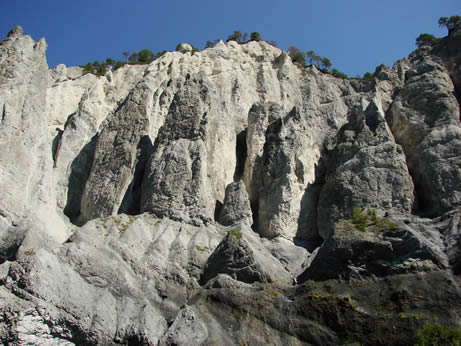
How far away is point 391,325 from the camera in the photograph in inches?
719

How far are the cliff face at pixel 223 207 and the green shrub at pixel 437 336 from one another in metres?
1.04

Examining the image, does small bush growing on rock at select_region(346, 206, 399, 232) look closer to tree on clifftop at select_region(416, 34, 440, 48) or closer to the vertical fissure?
the vertical fissure

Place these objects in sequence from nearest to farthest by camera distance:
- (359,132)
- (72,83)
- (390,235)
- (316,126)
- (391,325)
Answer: (391,325)
(390,235)
(359,132)
(316,126)
(72,83)

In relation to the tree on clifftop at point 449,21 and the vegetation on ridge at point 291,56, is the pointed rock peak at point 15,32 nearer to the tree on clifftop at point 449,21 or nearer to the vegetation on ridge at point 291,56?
the vegetation on ridge at point 291,56

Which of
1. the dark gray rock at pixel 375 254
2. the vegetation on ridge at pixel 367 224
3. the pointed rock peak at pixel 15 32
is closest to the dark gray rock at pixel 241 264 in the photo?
the dark gray rock at pixel 375 254

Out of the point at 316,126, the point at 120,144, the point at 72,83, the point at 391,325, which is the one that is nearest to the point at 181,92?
the point at 120,144

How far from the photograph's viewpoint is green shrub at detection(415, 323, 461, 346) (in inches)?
640

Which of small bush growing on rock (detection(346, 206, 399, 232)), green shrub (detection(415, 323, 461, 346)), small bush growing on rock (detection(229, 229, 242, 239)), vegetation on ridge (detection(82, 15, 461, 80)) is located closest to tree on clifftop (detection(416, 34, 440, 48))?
vegetation on ridge (detection(82, 15, 461, 80))

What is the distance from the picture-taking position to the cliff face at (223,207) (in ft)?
63.2

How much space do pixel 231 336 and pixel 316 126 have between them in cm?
2598

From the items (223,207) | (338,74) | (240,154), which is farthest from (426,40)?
(223,207)

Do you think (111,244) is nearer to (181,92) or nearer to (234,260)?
(234,260)

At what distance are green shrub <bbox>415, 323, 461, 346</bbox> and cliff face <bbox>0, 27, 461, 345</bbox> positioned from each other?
3.42 ft

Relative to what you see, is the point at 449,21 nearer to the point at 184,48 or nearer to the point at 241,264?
the point at 184,48
